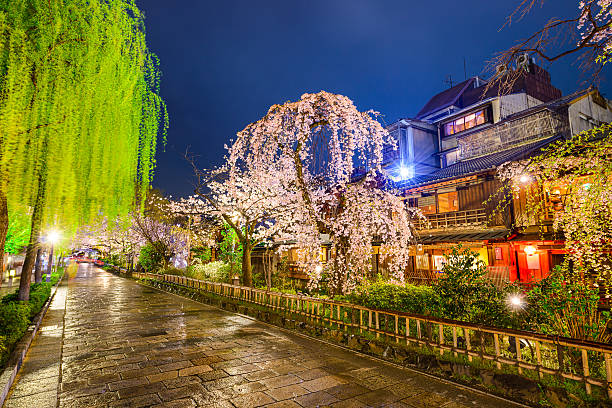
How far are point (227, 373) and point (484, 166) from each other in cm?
2074

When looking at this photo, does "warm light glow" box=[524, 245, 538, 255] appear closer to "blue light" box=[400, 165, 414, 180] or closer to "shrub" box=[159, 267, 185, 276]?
"blue light" box=[400, 165, 414, 180]

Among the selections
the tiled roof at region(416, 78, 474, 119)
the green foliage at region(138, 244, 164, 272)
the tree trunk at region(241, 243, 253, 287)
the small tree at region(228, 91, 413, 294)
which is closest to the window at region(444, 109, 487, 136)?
the tiled roof at region(416, 78, 474, 119)

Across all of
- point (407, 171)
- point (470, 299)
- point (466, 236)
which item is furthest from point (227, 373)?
point (407, 171)

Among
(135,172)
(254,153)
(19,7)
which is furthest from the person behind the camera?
(254,153)

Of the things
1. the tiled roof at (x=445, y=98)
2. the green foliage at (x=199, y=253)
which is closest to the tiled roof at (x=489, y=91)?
the tiled roof at (x=445, y=98)

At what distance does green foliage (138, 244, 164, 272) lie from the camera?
103 ft

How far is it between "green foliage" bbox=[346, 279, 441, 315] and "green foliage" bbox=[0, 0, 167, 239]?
6690mm

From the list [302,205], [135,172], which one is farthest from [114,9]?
[302,205]

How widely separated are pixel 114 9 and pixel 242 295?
10794 mm

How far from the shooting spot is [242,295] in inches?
540

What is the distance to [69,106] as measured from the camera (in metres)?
5.77

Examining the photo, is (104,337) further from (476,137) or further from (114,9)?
(476,137)

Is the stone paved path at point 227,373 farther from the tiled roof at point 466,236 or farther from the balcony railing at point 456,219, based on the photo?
the balcony railing at point 456,219

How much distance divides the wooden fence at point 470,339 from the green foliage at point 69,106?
6.14 m
